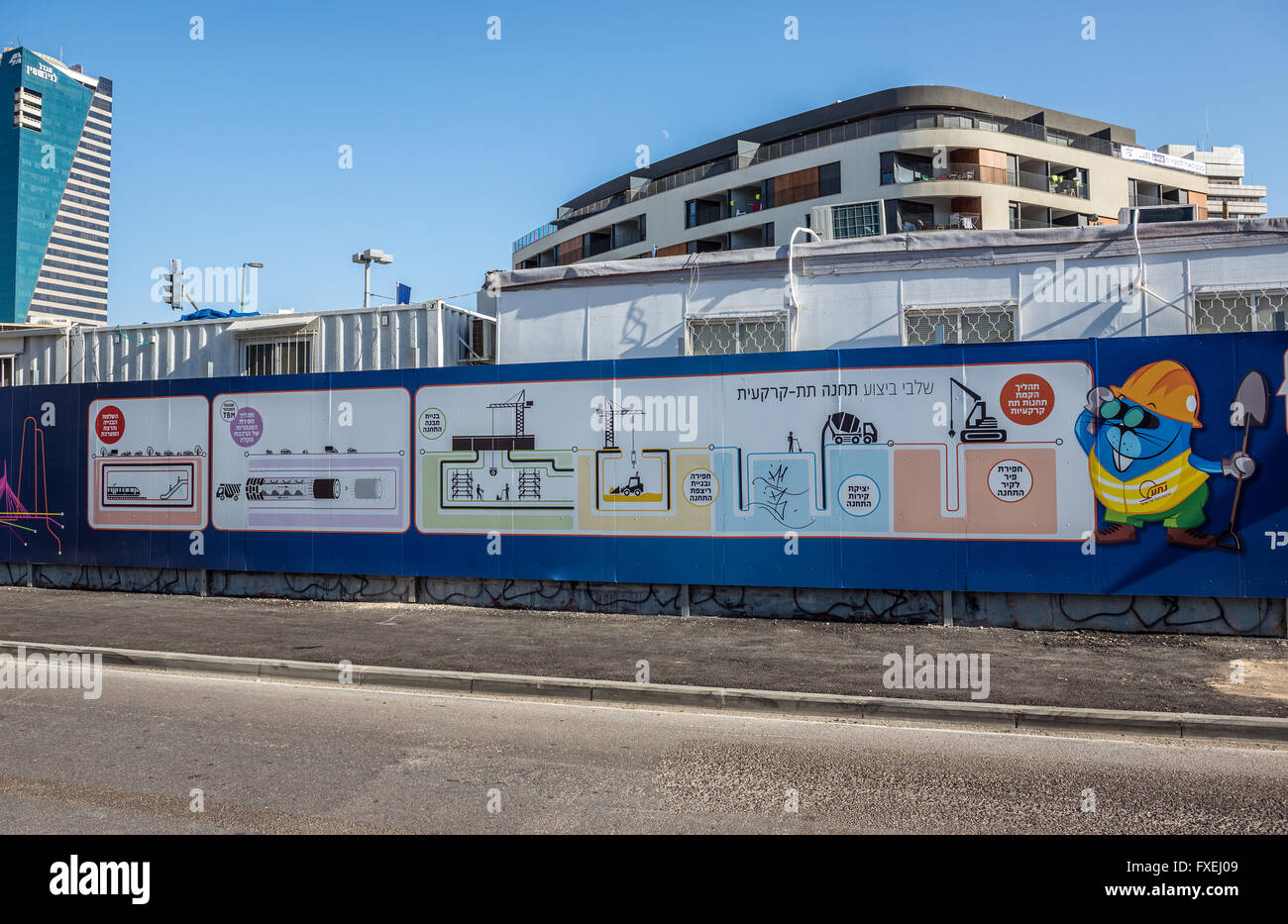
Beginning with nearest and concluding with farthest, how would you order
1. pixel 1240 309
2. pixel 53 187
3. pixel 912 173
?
pixel 1240 309 → pixel 912 173 → pixel 53 187

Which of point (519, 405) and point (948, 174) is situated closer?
point (519, 405)

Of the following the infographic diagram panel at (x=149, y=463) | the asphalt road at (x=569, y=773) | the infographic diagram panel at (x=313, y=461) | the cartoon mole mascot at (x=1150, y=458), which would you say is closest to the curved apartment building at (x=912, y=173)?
the cartoon mole mascot at (x=1150, y=458)

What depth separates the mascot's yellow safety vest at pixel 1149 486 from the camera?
34.5 ft

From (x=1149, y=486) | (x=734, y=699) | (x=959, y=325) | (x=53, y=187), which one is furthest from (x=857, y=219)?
(x=53, y=187)

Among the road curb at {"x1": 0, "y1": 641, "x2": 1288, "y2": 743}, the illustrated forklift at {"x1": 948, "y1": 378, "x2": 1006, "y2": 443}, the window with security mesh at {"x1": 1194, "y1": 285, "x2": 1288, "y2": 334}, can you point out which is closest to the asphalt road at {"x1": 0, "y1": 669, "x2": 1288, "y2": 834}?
the road curb at {"x1": 0, "y1": 641, "x2": 1288, "y2": 743}

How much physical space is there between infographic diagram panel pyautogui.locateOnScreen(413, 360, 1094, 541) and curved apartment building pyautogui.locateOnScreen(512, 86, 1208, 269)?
124 ft

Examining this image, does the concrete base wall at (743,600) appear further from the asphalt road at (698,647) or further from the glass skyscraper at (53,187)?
the glass skyscraper at (53,187)

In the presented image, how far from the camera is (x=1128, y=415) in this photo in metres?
10.8

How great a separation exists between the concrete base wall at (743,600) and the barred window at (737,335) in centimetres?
360

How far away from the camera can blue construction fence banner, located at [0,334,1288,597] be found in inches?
416

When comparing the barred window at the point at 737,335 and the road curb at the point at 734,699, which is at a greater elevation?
the barred window at the point at 737,335

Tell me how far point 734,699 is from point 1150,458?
636 centimetres

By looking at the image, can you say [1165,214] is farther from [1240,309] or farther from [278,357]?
[278,357]

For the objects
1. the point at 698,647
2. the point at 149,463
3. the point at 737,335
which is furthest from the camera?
the point at 149,463
